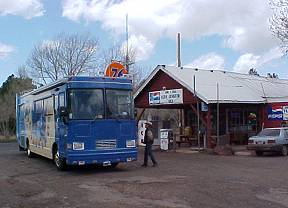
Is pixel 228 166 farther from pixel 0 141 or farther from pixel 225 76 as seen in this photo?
pixel 0 141

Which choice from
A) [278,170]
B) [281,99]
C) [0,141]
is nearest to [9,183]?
[278,170]

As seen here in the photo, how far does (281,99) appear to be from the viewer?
30266 millimetres

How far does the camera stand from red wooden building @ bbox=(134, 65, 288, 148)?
28.3 m

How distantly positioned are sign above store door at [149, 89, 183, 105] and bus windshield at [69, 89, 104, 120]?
1323 centimetres

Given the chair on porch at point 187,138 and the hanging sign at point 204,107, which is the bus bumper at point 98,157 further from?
the chair on porch at point 187,138

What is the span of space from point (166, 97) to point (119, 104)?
13.9 meters

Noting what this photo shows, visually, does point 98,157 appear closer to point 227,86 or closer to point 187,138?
point 187,138

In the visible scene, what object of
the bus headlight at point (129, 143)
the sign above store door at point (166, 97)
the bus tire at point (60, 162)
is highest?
the sign above store door at point (166, 97)

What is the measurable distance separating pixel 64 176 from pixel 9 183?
2024mm

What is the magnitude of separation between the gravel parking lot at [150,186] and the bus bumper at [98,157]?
449 millimetres

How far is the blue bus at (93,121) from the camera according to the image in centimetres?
1609

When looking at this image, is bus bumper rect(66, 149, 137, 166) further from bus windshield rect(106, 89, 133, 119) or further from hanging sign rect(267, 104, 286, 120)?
hanging sign rect(267, 104, 286, 120)

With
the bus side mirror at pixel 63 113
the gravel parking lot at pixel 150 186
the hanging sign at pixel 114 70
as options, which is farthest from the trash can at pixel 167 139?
the bus side mirror at pixel 63 113

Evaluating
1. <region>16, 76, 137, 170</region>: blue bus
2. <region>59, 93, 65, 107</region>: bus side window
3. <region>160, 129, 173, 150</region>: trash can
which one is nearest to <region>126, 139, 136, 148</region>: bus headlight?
<region>16, 76, 137, 170</region>: blue bus
